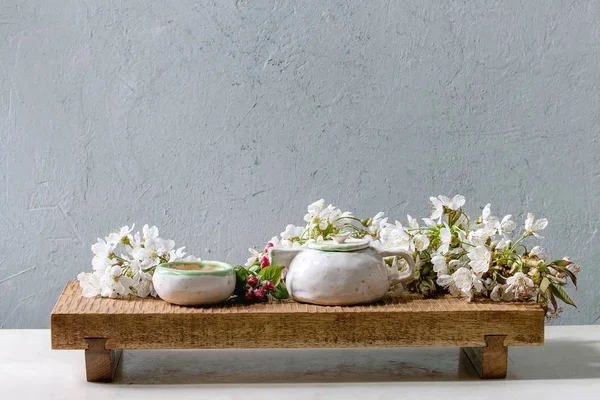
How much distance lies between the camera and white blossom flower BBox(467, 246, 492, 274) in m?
1.22

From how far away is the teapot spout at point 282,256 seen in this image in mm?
1222

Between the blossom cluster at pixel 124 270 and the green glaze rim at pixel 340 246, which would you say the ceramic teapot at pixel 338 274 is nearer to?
the green glaze rim at pixel 340 246

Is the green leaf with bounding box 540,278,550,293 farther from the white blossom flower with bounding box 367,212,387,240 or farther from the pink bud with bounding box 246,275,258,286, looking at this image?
the pink bud with bounding box 246,275,258,286

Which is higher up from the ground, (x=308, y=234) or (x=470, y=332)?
(x=308, y=234)

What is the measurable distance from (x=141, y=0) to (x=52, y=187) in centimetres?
36

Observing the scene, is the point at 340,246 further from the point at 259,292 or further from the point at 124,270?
the point at 124,270

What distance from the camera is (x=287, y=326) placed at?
1.15 meters

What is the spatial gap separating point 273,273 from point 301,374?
0.15 metres

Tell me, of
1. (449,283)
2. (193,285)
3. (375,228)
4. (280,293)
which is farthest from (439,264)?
(193,285)

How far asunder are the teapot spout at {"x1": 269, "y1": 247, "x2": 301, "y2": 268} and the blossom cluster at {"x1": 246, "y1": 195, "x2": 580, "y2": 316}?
5 cm

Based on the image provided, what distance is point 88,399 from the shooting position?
1.11m

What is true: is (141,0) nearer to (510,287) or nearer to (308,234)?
(308,234)

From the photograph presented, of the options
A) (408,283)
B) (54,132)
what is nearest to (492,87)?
(408,283)

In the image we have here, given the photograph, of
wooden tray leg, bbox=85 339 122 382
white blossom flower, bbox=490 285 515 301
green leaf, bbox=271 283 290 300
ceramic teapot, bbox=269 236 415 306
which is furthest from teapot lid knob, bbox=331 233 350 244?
wooden tray leg, bbox=85 339 122 382
